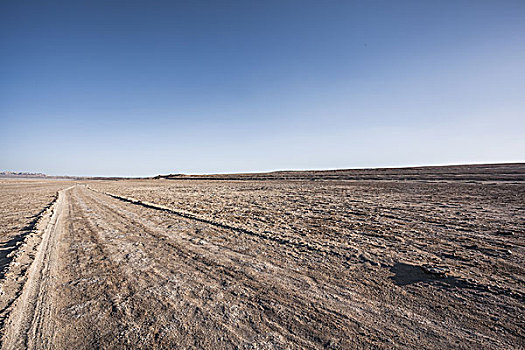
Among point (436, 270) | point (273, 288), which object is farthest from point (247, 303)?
point (436, 270)

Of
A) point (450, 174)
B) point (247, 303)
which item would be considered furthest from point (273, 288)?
point (450, 174)

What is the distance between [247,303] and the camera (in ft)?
Answer: 11.3

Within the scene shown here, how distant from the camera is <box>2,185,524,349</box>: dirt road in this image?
2.72 meters

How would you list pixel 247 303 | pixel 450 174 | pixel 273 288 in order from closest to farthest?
pixel 247 303, pixel 273 288, pixel 450 174

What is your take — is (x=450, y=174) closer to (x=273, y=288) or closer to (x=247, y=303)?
(x=273, y=288)

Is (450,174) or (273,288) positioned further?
(450,174)

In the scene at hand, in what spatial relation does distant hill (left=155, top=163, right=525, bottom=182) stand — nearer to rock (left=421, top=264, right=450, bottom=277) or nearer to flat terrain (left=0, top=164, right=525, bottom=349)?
flat terrain (left=0, top=164, right=525, bottom=349)

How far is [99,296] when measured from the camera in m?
3.69

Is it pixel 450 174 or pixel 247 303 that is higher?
pixel 450 174

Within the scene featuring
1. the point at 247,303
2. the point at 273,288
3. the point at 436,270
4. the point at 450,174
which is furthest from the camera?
the point at 450,174

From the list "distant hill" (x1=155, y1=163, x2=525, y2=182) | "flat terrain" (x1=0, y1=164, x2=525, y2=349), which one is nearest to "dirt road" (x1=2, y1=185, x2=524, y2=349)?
"flat terrain" (x1=0, y1=164, x2=525, y2=349)

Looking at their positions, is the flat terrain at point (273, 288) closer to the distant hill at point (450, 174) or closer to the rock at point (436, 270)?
the rock at point (436, 270)

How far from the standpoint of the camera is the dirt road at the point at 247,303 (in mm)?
2721

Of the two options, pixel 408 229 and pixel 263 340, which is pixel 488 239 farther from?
pixel 263 340
